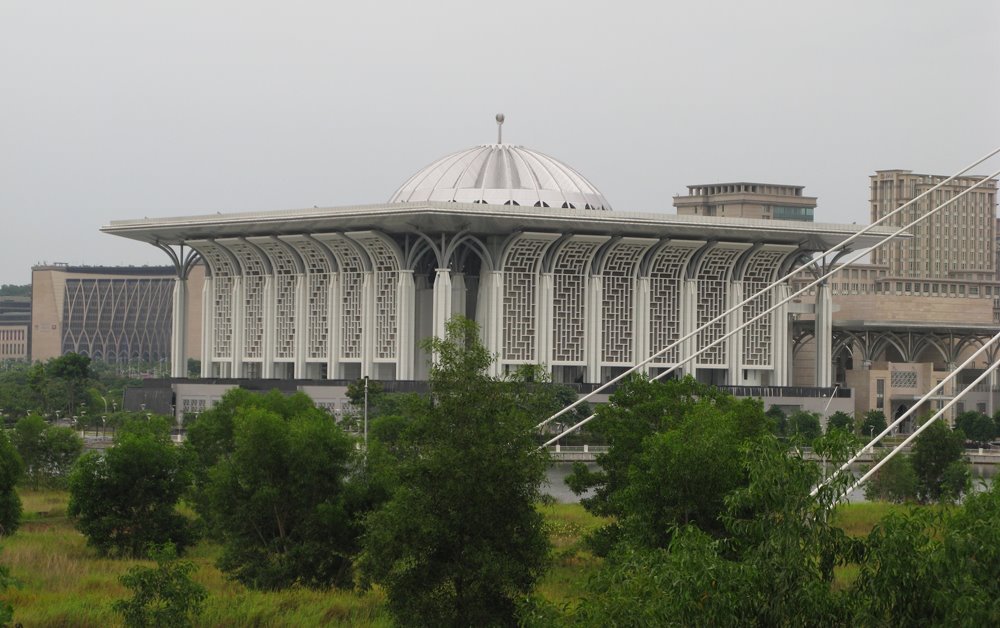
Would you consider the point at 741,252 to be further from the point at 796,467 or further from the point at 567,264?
the point at 796,467

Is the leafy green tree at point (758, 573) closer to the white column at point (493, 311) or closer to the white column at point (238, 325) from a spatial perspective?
the white column at point (493, 311)

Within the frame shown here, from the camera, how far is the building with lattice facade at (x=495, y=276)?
97.1 metres

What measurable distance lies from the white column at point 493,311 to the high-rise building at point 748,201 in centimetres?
9049

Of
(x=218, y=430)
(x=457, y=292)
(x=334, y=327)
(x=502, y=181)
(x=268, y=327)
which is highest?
(x=502, y=181)

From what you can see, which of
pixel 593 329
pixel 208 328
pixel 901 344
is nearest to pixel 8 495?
pixel 593 329

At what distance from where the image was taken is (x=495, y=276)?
9725cm

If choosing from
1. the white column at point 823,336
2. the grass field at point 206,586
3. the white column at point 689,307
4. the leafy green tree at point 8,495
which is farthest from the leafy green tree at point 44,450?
the white column at point 823,336

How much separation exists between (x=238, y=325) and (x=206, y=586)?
65.9m

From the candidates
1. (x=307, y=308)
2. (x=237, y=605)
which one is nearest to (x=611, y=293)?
(x=307, y=308)

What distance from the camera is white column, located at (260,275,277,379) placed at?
10500cm

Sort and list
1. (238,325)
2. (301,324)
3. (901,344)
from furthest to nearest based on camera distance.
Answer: (901,344)
(238,325)
(301,324)

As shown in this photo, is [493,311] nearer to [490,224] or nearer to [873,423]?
[490,224]

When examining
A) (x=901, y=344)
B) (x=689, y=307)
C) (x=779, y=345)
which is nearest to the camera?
(x=689, y=307)

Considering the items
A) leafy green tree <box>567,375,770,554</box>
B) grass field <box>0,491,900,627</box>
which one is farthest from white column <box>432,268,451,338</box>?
leafy green tree <box>567,375,770,554</box>
